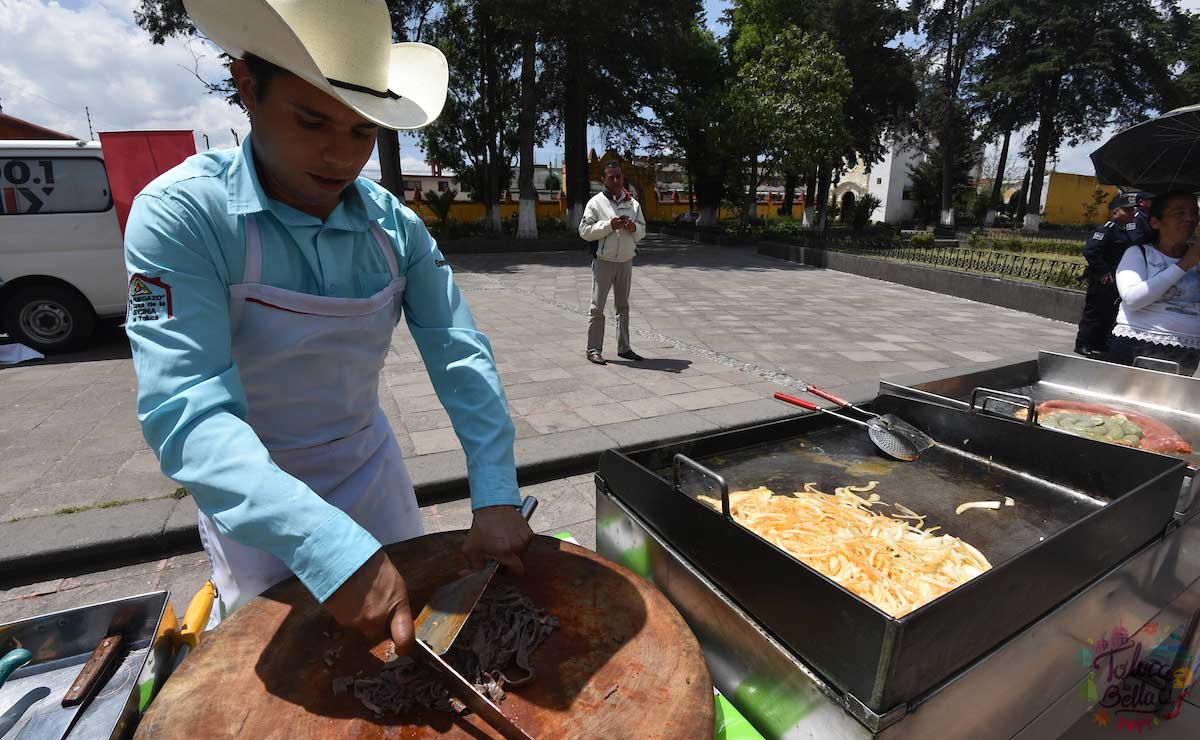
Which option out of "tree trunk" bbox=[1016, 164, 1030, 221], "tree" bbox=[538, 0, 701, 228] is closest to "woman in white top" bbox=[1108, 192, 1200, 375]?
"tree" bbox=[538, 0, 701, 228]

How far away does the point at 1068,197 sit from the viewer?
38406mm

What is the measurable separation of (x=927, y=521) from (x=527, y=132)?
58.9ft

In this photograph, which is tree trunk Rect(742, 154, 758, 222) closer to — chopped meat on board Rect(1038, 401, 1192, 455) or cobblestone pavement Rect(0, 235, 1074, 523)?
cobblestone pavement Rect(0, 235, 1074, 523)

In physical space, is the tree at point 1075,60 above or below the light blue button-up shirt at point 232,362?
above

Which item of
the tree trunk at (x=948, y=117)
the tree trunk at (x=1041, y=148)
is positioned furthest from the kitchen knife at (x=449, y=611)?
the tree trunk at (x=1041, y=148)

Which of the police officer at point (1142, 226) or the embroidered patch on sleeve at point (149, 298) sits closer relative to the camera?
the embroidered patch on sleeve at point (149, 298)

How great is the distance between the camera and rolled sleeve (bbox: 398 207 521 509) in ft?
4.91

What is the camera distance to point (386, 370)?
6055mm

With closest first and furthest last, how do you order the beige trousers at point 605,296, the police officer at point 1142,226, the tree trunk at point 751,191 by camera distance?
the police officer at point 1142,226 < the beige trousers at point 605,296 < the tree trunk at point 751,191

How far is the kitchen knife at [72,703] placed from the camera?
1.12 m

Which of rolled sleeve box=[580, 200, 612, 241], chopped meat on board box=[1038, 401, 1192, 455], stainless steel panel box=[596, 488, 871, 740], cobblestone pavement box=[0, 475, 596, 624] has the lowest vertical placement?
cobblestone pavement box=[0, 475, 596, 624]

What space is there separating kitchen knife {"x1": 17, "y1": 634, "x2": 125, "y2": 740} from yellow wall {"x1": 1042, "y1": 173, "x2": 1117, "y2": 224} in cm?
4775

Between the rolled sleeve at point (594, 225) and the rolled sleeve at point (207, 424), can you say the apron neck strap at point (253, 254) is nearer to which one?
the rolled sleeve at point (207, 424)

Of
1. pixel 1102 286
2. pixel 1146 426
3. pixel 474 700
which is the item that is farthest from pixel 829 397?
pixel 1102 286
